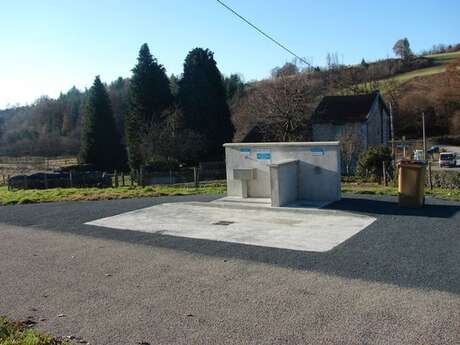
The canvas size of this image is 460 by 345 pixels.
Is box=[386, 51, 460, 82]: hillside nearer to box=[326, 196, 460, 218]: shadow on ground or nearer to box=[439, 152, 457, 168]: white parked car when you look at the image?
box=[439, 152, 457, 168]: white parked car

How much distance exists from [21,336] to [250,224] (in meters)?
7.05

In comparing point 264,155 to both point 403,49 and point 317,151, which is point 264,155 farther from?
point 403,49

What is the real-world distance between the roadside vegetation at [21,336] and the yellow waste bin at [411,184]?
9924 millimetres

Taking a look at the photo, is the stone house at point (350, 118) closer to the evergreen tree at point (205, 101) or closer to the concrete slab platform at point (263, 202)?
the evergreen tree at point (205, 101)

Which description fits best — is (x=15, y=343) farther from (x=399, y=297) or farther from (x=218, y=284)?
(x=399, y=297)

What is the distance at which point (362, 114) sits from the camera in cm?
4212

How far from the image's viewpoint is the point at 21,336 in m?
5.54

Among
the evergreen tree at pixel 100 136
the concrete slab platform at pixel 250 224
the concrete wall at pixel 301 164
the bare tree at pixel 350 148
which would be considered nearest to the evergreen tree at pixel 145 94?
the evergreen tree at pixel 100 136

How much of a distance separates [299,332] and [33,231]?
9.02m

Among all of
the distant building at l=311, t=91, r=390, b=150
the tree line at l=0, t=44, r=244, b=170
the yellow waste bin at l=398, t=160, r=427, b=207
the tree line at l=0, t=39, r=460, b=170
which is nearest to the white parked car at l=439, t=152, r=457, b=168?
the distant building at l=311, t=91, r=390, b=150

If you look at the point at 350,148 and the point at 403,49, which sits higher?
the point at 403,49

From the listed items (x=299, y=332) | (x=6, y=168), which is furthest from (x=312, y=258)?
(x=6, y=168)

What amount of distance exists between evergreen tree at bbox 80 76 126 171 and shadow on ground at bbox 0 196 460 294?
37.6 m

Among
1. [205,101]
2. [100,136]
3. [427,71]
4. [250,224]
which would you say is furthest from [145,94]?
[427,71]
